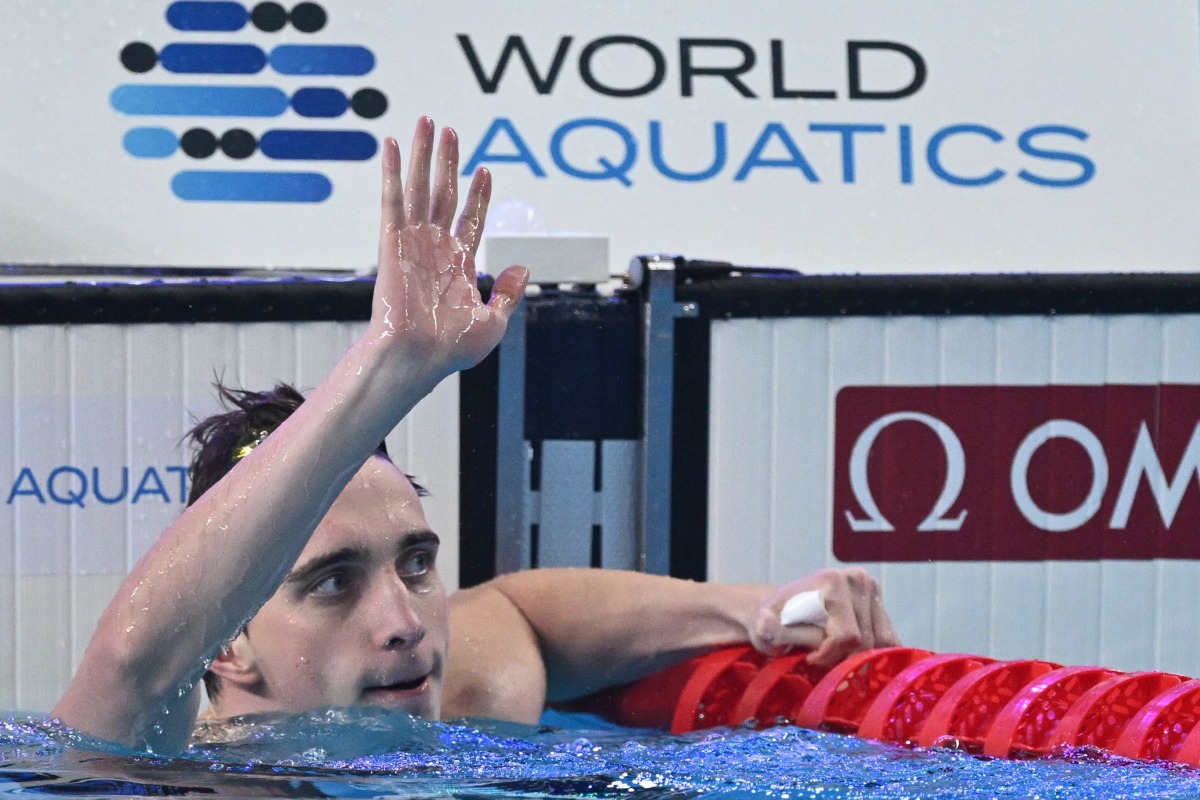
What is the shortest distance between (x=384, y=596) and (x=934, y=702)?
2.42ft

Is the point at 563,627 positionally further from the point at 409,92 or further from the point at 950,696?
the point at 409,92

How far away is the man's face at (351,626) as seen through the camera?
183 centimetres

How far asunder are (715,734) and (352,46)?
1685 mm

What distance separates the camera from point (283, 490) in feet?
4.44

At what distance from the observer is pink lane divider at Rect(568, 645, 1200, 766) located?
181cm

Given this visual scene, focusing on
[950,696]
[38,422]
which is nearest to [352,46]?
[38,422]

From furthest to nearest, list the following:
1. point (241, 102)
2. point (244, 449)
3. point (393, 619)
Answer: point (241, 102), point (244, 449), point (393, 619)

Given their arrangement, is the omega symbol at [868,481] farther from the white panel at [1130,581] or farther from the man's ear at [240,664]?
the man's ear at [240,664]

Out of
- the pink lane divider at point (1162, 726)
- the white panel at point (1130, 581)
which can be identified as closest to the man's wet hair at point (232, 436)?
the pink lane divider at point (1162, 726)

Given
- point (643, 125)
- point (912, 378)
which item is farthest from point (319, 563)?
point (643, 125)

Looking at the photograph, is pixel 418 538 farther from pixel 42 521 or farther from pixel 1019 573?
pixel 1019 573

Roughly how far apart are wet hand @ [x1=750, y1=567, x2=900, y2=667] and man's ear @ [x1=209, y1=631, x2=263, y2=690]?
0.73 m

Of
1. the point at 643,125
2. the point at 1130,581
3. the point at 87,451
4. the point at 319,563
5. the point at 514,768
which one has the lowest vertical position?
the point at 514,768

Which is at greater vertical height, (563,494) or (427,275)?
(427,275)
